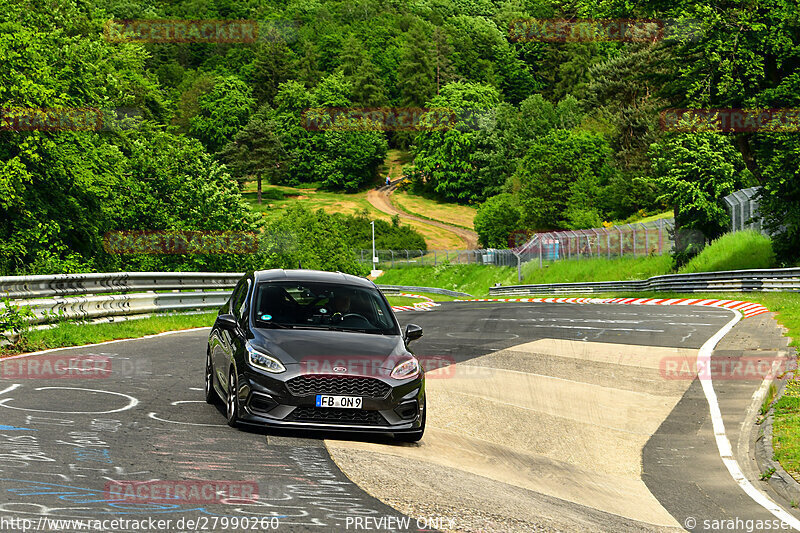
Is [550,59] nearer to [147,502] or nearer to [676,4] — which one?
[676,4]

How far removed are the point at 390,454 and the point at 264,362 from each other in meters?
1.48

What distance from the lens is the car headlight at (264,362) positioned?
8841 millimetres

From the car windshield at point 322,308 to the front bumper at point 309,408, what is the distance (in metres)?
1.00

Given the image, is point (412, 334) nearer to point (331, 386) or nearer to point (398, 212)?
point (331, 386)

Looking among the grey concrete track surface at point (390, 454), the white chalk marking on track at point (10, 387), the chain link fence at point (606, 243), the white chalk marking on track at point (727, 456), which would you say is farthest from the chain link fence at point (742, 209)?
the white chalk marking on track at point (10, 387)

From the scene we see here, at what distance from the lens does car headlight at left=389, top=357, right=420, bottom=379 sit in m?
9.09

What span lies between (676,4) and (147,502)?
41914 mm

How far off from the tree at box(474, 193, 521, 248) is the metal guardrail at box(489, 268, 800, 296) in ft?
148

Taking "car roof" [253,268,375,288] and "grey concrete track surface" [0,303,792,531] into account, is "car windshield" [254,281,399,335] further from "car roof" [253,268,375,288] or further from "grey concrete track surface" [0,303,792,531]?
"grey concrete track surface" [0,303,792,531]

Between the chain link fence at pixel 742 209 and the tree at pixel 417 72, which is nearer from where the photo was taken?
the chain link fence at pixel 742 209

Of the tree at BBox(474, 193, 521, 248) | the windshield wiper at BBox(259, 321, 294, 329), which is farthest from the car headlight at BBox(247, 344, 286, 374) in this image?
the tree at BBox(474, 193, 521, 248)

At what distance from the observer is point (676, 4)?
43.0m

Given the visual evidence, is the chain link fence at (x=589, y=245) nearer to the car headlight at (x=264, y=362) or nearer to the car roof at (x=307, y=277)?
the car roof at (x=307, y=277)

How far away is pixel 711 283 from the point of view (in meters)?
40.8
